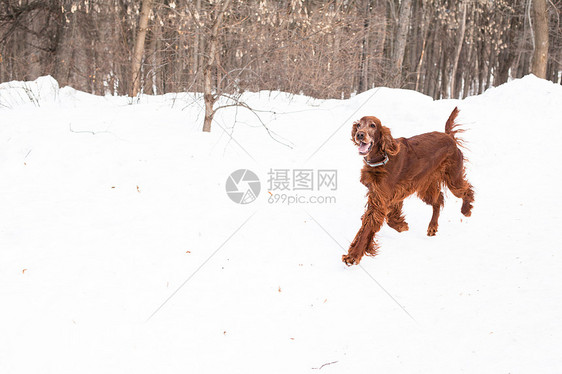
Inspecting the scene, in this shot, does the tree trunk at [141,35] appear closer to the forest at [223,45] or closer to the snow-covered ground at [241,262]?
the forest at [223,45]

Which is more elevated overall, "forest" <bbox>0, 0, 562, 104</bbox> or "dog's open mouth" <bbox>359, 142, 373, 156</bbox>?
"forest" <bbox>0, 0, 562, 104</bbox>

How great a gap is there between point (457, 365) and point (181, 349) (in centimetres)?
138

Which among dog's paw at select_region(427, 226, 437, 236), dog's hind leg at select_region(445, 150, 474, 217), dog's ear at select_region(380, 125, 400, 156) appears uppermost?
dog's ear at select_region(380, 125, 400, 156)

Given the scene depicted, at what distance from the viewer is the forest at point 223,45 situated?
17.3ft

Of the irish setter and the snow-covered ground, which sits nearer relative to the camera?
the snow-covered ground

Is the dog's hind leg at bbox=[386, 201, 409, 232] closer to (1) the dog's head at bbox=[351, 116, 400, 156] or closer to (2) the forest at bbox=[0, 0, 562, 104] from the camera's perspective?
(1) the dog's head at bbox=[351, 116, 400, 156]

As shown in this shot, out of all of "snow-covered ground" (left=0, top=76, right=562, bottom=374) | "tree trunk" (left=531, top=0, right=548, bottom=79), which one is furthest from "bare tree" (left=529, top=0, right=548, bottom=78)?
"snow-covered ground" (left=0, top=76, right=562, bottom=374)

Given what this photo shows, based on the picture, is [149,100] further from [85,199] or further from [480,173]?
[480,173]

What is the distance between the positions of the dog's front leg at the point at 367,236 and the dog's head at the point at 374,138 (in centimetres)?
38

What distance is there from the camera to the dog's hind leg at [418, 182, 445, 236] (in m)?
3.35
